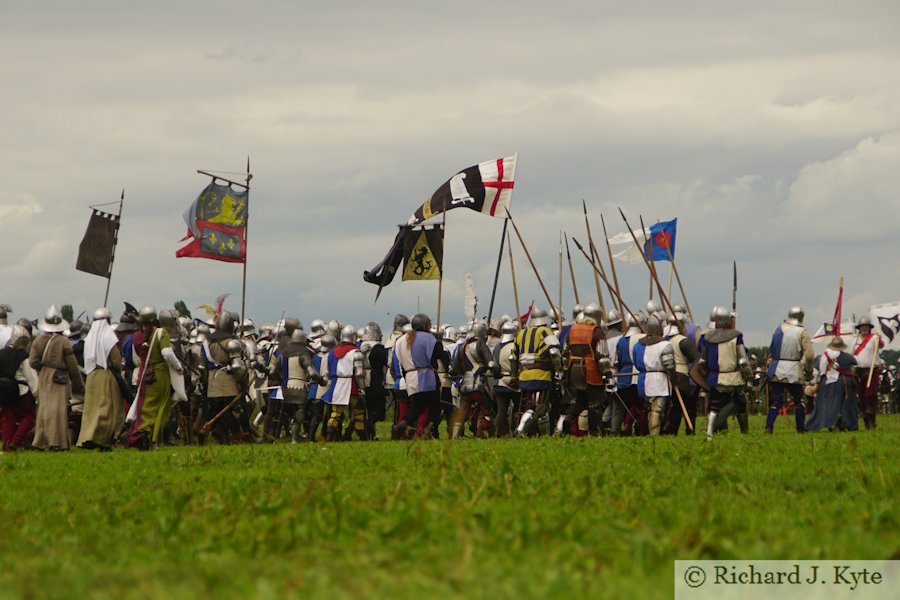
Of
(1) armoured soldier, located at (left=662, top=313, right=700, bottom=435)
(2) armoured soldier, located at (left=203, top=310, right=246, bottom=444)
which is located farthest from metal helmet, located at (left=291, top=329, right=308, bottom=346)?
(1) armoured soldier, located at (left=662, top=313, right=700, bottom=435)

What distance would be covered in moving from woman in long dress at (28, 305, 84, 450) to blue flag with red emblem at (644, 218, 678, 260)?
12746mm

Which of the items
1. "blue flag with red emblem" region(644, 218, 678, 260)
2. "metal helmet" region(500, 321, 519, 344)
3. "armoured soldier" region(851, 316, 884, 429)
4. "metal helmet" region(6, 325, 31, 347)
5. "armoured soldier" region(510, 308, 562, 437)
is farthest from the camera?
"blue flag with red emblem" region(644, 218, 678, 260)

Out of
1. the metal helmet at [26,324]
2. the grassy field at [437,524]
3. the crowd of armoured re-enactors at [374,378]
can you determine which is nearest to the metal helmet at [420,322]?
the crowd of armoured re-enactors at [374,378]

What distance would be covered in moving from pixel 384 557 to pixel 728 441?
31.3 ft

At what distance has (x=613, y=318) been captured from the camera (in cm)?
2434

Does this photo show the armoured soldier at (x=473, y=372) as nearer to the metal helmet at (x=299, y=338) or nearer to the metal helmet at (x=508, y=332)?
the metal helmet at (x=508, y=332)

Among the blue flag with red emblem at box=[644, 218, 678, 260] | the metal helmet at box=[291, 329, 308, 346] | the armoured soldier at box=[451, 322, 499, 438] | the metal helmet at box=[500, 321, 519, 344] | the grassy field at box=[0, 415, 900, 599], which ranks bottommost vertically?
the grassy field at box=[0, 415, 900, 599]

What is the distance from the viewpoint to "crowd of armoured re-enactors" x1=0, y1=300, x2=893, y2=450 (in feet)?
59.1

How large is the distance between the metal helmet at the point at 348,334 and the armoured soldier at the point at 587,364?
404cm

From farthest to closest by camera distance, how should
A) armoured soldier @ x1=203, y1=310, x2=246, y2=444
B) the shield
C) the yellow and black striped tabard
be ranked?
armoured soldier @ x1=203, y1=310, x2=246, y2=444 → the yellow and black striped tabard → the shield

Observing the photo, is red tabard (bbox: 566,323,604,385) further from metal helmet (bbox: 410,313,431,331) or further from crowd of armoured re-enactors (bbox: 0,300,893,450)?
metal helmet (bbox: 410,313,431,331)

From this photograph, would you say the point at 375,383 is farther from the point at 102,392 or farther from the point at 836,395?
the point at 836,395

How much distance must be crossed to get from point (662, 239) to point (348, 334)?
7.73 meters

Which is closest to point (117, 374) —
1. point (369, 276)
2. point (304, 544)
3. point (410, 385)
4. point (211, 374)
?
point (211, 374)
